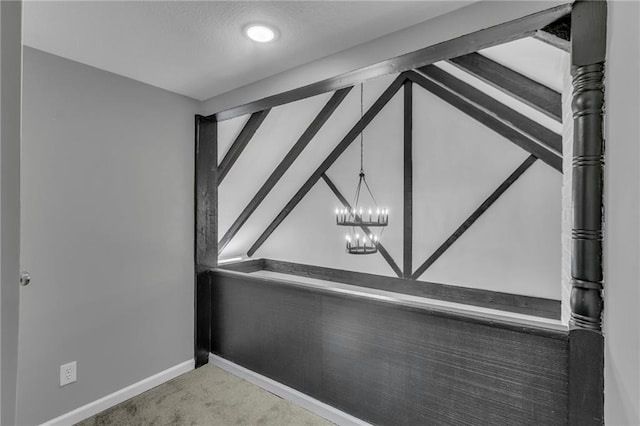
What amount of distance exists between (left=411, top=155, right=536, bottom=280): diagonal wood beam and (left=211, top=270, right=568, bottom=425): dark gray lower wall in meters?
2.51

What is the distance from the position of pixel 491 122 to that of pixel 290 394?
131 inches

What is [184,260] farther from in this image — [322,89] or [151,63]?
[322,89]

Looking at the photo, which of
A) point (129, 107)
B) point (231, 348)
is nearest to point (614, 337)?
point (231, 348)

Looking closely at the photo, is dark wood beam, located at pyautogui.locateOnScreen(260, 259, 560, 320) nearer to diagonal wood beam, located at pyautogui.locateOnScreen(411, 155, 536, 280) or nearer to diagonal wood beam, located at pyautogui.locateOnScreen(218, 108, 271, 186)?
diagonal wood beam, located at pyautogui.locateOnScreen(411, 155, 536, 280)

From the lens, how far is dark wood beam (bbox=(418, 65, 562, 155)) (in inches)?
124

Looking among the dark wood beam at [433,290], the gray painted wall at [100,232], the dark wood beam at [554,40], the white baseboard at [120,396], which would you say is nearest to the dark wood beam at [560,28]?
the dark wood beam at [554,40]

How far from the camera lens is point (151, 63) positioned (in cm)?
219

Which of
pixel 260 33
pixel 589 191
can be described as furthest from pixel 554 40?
pixel 260 33

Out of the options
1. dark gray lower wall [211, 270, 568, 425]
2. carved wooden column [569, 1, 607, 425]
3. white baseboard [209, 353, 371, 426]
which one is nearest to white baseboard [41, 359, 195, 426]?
white baseboard [209, 353, 371, 426]

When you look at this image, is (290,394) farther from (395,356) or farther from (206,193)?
(206,193)

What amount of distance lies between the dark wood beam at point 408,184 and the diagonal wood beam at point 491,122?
0.23m

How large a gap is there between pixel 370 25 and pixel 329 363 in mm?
2051

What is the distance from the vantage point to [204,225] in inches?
117

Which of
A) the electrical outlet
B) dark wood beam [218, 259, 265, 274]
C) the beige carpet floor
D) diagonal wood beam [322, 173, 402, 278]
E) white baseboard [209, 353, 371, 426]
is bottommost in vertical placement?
the beige carpet floor
